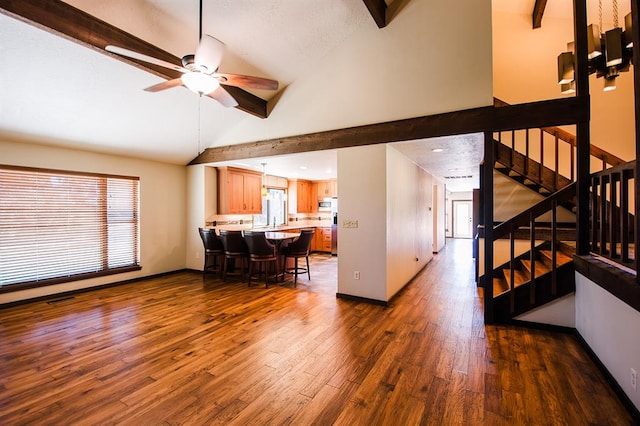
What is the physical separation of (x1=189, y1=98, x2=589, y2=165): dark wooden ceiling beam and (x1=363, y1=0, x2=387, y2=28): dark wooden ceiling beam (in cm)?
128

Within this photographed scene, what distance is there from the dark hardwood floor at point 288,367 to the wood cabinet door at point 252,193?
309cm

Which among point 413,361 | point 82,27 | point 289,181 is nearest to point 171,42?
point 82,27

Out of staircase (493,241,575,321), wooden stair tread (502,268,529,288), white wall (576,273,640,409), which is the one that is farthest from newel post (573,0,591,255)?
wooden stair tread (502,268,529,288)

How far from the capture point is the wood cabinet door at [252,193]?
22.5 ft

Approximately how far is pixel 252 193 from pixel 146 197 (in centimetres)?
224

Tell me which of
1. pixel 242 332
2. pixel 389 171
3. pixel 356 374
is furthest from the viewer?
pixel 389 171

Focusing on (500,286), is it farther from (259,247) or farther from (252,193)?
(252,193)

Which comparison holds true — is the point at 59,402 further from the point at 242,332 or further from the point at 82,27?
the point at 82,27

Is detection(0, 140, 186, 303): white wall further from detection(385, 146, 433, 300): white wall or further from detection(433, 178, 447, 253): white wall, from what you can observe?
detection(433, 178, 447, 253): white wall

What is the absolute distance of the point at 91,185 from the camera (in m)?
5.00

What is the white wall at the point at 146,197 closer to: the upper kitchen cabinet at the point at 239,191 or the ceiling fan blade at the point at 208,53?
the upper kitchen cabinet at the point at 239,191

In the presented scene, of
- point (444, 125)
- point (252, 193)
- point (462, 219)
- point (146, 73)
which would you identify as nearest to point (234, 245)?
point (252, 193)

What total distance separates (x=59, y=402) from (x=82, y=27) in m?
3.19

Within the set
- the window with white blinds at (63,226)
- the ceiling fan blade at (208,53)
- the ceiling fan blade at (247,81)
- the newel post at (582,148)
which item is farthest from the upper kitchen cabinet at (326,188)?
the ceiling fan blade at (208,53)
